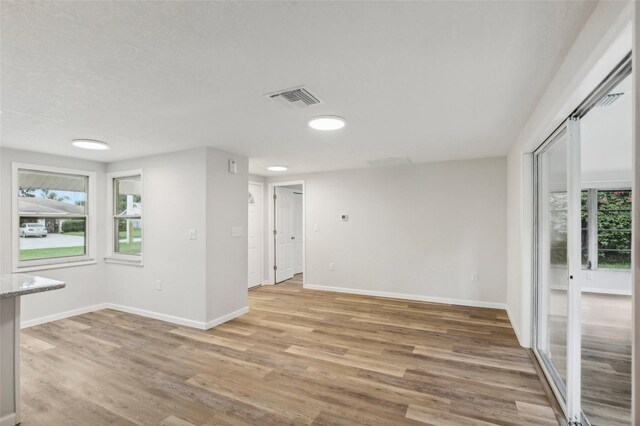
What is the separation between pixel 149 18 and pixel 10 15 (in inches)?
A: 24.2

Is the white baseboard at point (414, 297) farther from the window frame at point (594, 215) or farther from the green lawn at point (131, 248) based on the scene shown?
the green lawn at point (131, 248)

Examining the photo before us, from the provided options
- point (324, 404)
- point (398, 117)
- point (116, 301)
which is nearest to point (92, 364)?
point (116, 301)

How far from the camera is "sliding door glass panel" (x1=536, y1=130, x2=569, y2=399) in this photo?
2.31 metres

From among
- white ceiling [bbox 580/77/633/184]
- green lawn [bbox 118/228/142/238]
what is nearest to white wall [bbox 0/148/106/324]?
green lawn [bbox 118/228/142/238]

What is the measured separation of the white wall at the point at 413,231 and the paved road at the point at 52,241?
12.4 ft

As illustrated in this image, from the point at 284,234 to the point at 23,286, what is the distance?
493 cm

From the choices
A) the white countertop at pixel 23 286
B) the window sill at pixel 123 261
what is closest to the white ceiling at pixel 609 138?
the white countertop at pixel 23 286

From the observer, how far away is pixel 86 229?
470 cm

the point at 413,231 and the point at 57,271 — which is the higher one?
the point at 413,231

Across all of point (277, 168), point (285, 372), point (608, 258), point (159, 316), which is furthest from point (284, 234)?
point (608, 258)

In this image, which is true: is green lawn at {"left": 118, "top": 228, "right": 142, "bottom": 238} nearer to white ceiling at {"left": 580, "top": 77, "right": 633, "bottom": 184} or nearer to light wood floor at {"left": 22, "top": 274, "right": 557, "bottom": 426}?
light wood floor at {"left": 22, "top": 274, "right": 557, "bottom": 426}

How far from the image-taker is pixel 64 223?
14.6 ft

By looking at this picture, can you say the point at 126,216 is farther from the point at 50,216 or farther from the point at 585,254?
the point at 585,254

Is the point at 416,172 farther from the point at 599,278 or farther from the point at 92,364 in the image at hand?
the point at 92,364
